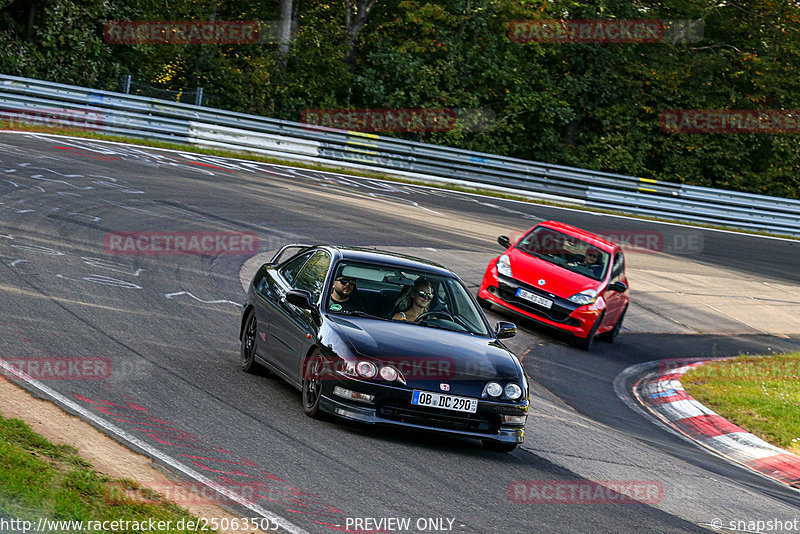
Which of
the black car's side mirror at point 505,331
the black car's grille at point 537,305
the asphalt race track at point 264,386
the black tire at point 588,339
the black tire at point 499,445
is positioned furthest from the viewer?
the black tire at point 588,339

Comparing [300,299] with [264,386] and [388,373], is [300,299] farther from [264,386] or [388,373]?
[388,373]

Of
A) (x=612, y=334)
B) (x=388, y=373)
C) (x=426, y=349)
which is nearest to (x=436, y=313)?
(x=426, y=349)

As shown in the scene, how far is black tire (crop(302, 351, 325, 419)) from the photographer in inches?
317

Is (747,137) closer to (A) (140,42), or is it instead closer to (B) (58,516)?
(A) (140,42)

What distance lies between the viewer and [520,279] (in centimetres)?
1536

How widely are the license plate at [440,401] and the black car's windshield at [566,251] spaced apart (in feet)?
27.4

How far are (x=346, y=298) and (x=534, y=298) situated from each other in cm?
676

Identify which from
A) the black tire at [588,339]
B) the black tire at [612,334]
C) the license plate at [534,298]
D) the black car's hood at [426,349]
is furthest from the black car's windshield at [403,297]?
the black tire at [612,334]

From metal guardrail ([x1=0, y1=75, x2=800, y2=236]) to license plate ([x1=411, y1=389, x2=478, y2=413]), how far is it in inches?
854

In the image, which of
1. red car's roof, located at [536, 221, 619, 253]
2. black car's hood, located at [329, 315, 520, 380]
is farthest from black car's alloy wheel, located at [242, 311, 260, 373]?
red car's roof, located at [536, 221, 619, 253]

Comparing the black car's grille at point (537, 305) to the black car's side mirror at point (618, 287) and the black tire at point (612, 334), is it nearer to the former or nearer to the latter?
the black car's side mirror at point (618, 287)

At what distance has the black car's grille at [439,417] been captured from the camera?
7.81 meters

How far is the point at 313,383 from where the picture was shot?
8.21m

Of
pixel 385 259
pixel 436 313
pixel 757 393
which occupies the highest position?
pixel 385 259
